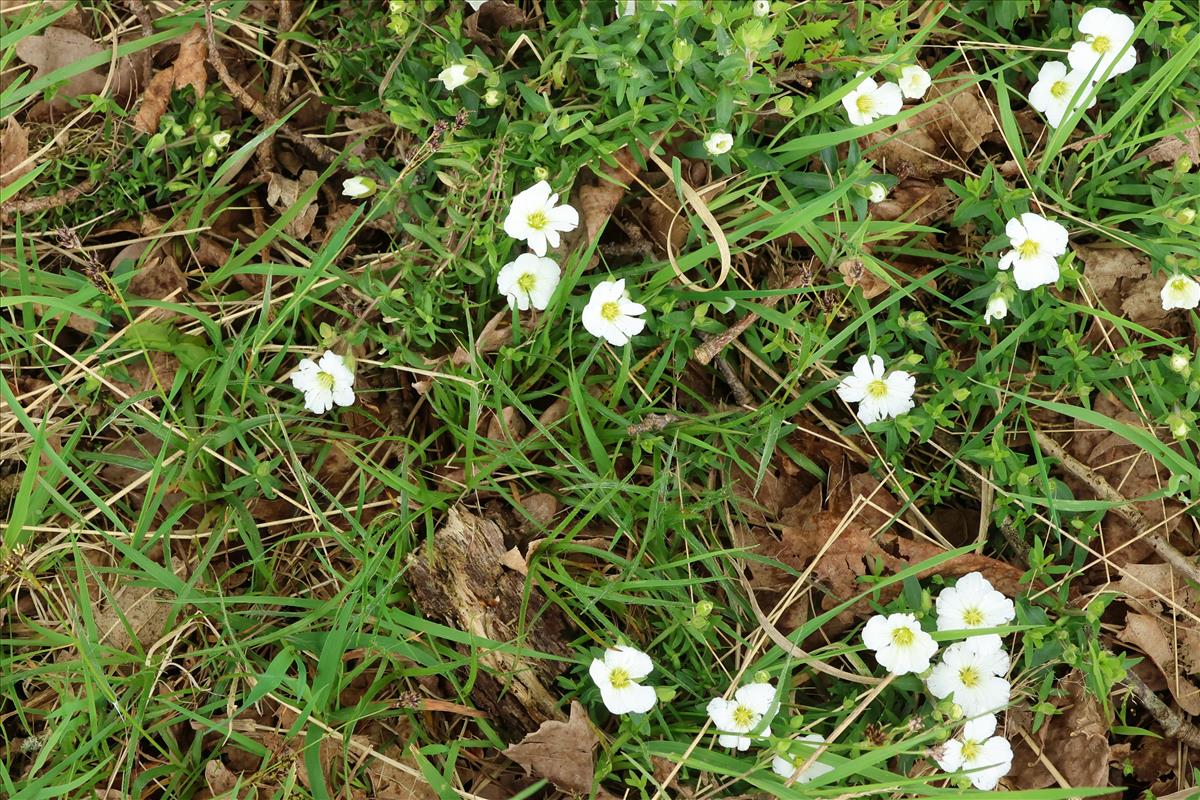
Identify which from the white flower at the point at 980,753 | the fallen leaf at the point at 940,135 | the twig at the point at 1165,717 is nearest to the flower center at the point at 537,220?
the fallen leaf at the point at 940,135

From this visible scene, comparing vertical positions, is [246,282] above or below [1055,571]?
above

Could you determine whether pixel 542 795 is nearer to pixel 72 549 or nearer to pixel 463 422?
pixel 463 422

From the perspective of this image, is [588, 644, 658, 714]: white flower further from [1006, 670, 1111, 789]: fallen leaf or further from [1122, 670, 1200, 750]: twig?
[1122, 670, 1200, 750]: twig

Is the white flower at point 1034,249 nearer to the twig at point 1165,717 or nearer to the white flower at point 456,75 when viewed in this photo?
the twig at point 1165,717

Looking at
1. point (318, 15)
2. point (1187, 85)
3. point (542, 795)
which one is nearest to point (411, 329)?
point (318, 15)

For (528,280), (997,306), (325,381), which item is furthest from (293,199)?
(997,306)

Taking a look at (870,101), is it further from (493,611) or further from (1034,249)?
(493,611)
